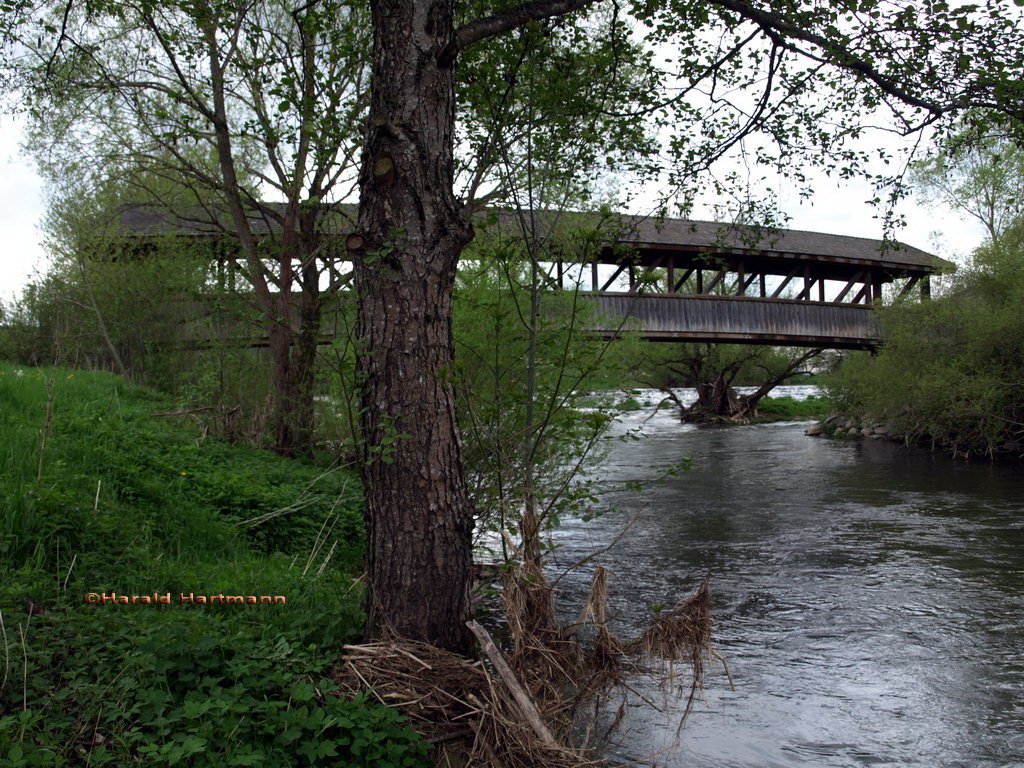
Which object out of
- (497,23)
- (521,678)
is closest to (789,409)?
(521,678)

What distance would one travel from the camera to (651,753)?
12.1 feet

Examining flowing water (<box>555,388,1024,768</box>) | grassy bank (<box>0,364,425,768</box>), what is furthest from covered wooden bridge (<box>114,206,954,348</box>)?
grassy bank (<box>0,364,425,768</box>)

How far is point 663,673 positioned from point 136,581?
8.97ft

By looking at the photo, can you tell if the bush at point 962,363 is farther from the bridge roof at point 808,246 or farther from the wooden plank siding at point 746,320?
the wooden plank siding at point 746,320

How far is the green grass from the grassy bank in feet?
82.4

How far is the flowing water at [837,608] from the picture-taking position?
391cm

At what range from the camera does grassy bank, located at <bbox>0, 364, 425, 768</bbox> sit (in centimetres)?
260

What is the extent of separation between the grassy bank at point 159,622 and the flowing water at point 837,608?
160cm

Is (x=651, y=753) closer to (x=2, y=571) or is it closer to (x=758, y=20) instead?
(x=2, y=571)

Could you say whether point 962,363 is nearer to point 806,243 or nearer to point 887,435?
point 887,435

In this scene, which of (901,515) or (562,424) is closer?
(562,424)

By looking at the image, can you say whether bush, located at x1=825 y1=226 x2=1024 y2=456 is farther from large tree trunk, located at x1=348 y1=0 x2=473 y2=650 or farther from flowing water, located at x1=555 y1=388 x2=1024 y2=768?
large tree trunk, located at x1=348 y1=0 x2=473 y2=650

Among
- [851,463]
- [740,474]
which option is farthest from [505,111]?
[851,463]

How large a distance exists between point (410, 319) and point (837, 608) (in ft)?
14.7
